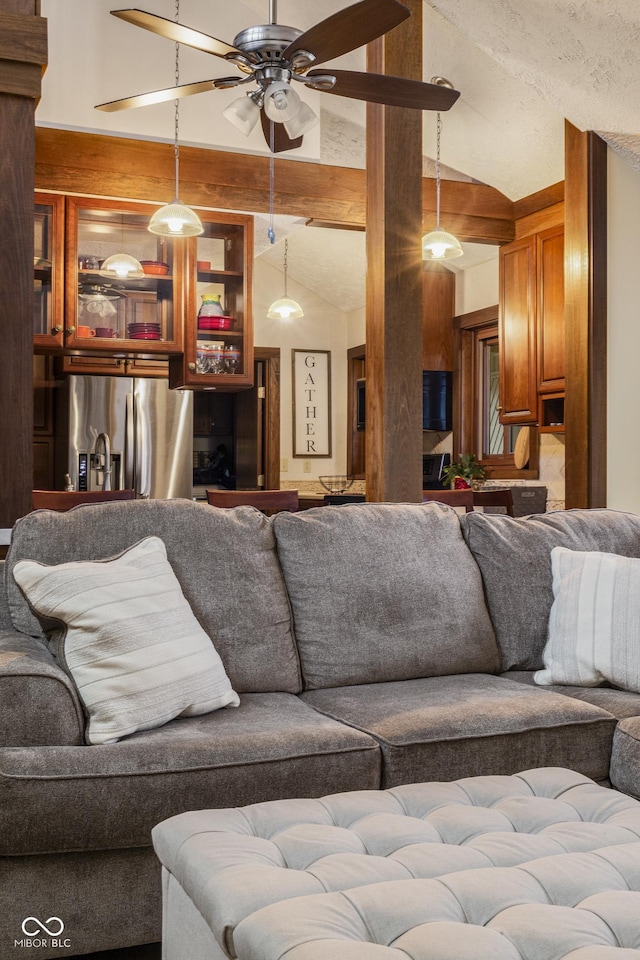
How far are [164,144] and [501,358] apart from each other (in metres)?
2.49

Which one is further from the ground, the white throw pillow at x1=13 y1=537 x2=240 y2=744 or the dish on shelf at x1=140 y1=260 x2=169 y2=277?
the dish on shelf at x1=140 y1=260 x2=169 y2=277

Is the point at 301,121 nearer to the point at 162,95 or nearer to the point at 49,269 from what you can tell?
the point at 162,95

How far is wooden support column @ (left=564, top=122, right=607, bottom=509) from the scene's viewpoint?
4875 millimetres

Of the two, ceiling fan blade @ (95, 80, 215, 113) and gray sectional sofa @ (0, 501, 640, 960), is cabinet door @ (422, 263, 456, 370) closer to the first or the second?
ceiling fan blade @ (95, 80, 215, 113)

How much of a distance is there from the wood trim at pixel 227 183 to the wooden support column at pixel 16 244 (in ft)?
6.51

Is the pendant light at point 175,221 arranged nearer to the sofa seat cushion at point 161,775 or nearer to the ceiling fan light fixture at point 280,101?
the ceiling fan light fixture at point 280,101

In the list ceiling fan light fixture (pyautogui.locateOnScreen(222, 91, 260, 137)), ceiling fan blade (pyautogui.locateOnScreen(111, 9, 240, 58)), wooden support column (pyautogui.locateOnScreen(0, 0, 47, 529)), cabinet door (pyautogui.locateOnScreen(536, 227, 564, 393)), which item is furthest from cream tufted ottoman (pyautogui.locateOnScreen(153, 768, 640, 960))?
cabinet door (pyautogui.locateOnScreen(536, 227, 564, 393))

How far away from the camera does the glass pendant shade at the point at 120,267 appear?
5.36 m

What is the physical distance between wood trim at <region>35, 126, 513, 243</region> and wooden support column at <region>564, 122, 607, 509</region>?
112 centimetres

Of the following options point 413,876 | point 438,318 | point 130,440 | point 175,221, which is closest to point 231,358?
point 130,440

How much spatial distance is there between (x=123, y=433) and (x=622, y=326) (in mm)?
3080

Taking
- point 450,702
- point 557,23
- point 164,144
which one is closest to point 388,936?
point 450,702

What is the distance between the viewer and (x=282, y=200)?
554cm

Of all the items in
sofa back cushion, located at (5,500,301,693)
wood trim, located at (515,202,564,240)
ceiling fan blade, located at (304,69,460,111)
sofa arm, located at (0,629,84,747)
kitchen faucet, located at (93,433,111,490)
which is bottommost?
sofa arm, located at (0,629,84,747)
